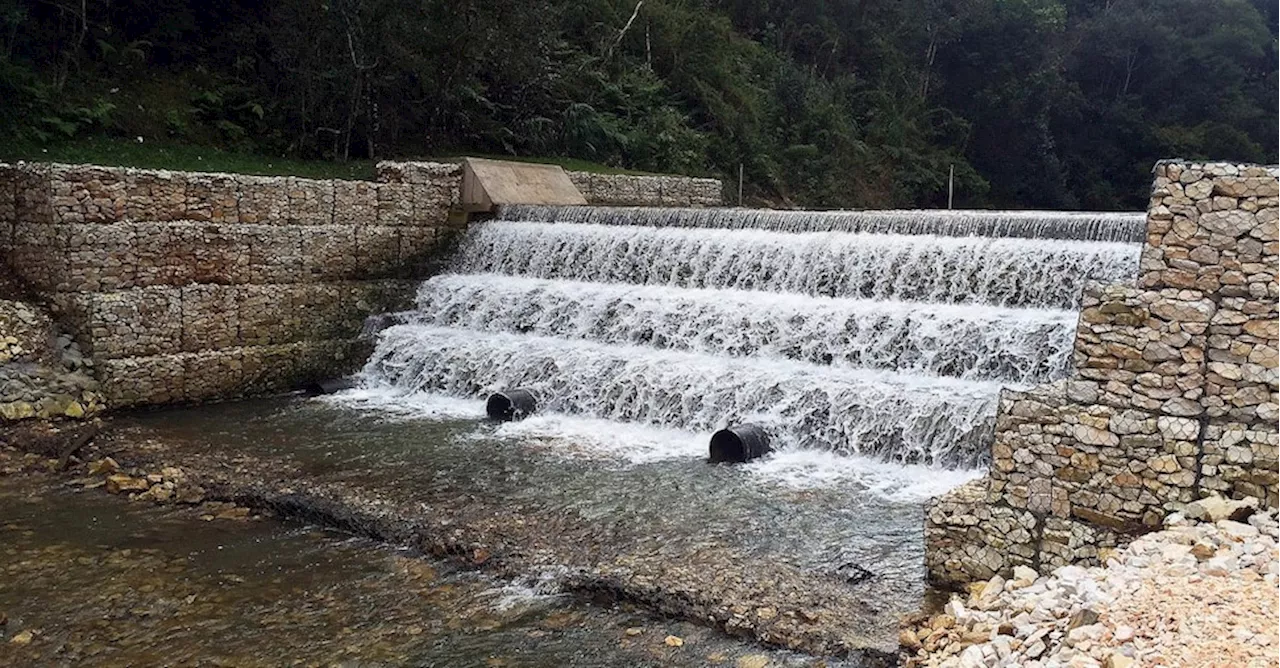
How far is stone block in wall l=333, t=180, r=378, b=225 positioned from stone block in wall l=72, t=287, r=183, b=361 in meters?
2.45

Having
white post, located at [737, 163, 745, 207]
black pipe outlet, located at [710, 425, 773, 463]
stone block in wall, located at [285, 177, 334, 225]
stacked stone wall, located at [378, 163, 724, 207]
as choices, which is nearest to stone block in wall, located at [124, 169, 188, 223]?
stone block in wall, located at [285, 177, 334, 225]

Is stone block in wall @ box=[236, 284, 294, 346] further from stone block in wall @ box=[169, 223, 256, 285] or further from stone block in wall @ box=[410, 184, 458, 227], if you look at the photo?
stone block in wall @ box=[410, 184, 458, 227]

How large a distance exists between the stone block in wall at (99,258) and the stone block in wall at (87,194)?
0.12 metres

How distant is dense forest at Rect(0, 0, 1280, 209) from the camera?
54.4 ft

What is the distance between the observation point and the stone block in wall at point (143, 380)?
34.8 ft

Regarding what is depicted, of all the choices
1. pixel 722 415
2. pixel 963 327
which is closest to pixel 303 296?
pixel 722 415

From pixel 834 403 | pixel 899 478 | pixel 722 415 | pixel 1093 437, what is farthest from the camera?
pixel 722 415

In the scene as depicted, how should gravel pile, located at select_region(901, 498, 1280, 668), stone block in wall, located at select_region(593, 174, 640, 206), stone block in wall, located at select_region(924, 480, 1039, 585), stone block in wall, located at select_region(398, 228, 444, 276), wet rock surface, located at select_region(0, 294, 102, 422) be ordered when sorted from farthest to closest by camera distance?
1. stone block in wall, located at select_region(593, 174, 640, 206)
2. stone block in wall, located at select_region(398, 228, 444, 276)
3. wet rock surface, located at select_region(0, 294, 102, 422)
4. stone block in wall, located at select_region(924, 480, 1039, 585)
5. gravel pile, located at select_region(901, 498, 1280, 668)

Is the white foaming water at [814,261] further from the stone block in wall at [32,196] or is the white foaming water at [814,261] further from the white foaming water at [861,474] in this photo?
the stone block in wall at [32,196]

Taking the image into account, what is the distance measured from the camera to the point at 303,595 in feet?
18.4

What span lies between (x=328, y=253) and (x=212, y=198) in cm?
Result: 165

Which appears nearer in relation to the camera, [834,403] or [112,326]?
[834,403]

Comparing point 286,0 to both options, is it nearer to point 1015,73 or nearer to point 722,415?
point 722,415

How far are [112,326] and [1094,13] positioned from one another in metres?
39.5
